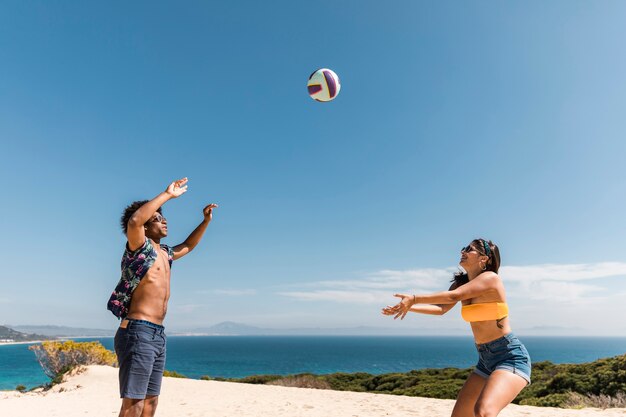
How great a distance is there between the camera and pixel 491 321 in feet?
12.0

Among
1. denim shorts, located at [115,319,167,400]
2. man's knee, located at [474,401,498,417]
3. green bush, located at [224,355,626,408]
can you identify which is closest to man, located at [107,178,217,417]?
denim shorts, located at [115,319,167,400]

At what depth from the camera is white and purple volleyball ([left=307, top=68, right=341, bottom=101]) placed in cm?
831

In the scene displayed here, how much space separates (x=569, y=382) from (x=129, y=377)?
1714 centimetres

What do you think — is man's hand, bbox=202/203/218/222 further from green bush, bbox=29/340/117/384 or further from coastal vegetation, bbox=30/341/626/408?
green bush, bbox=29/340/117/384

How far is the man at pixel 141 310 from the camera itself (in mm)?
3434

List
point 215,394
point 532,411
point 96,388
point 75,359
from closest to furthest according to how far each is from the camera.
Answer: point 532,411, point 215,394, point 96,388, point 75,359

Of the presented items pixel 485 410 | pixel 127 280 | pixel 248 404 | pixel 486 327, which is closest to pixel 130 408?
pixel 127 280

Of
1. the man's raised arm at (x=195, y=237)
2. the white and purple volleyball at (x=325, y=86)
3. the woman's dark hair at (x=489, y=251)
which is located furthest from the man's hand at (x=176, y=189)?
the white and purple volleyball at (x=325, y=86)

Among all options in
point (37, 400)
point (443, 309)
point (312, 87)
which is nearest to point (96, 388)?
point (37, 400)

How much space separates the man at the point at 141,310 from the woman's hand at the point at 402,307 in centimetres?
188

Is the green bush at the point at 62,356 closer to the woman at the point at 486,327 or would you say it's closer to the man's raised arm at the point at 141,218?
the man's raised arm at the point at 141,218

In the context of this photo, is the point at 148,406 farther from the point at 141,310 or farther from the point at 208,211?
the point at 208,211

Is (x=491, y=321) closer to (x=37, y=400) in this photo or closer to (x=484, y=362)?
(x=484, y=362)

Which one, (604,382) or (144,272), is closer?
(144,272)
